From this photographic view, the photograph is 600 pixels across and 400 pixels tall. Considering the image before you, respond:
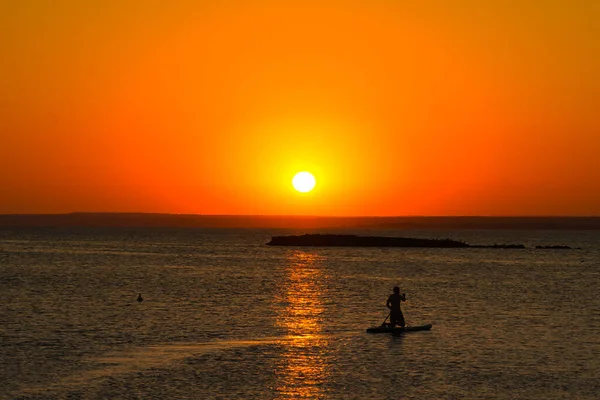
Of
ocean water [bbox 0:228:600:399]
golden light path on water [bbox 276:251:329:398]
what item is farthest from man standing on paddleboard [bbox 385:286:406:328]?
golden light path on water [bbox 276:251:329:398]

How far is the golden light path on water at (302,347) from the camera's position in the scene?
33.7m

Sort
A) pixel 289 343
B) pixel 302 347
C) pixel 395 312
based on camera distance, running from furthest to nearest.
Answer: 1. pixel 395 312
2. pixel 289 343
3. pixel 302 347

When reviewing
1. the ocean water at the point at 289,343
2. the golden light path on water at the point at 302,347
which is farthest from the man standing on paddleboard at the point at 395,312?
the golden light path on water at the point at 302,347

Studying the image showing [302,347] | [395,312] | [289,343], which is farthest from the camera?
[395,312]

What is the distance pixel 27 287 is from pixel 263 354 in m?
48.4

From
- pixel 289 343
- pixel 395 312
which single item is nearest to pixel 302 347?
pixel 289 343

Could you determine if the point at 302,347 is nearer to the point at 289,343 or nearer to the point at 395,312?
the point at 289,343

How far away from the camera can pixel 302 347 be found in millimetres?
43500

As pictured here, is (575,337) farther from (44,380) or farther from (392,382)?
(44,380)

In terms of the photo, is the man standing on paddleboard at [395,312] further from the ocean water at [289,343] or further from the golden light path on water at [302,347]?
the golden light path on water at [302,347]

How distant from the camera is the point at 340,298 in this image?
245 feet

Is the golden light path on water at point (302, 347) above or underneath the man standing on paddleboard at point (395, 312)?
underneath

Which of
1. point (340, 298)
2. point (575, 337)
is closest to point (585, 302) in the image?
point (340, 298)

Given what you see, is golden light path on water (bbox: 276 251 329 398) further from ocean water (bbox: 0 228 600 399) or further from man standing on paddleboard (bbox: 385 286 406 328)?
man standing on paddleboard (bbox: 385 286 406 328)
